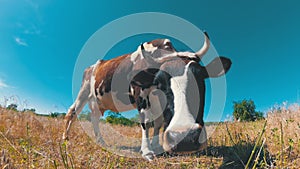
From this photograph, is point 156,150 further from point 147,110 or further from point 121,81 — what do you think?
point 121,81

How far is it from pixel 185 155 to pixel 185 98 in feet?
3.63

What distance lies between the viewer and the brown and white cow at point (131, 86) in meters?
4.08

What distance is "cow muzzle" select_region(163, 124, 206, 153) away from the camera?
2340mm

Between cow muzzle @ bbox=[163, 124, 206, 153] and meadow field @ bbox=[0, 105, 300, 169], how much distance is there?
21 cm

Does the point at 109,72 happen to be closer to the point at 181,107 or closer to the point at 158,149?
the point at 158,149

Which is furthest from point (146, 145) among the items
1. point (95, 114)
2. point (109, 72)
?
point (95, 114)

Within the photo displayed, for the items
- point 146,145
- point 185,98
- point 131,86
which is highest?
point 131,86

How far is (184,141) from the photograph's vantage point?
233 centimetres

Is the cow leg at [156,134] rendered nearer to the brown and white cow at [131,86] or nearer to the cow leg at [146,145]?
the brown and white cow at [131,86]

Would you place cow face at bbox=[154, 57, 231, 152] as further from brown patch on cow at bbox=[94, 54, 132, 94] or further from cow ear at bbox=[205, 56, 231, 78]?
brown patch on cow at bbox=[94, 54, 132, 94]

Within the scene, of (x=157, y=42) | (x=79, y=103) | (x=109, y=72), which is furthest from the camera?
(x=79, y=103)

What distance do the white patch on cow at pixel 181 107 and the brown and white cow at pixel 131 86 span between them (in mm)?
710

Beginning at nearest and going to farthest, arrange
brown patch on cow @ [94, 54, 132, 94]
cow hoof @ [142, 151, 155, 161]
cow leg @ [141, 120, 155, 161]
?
cow hoof @ [142, 151, 155, 161]
cow leg @ [141, 120, 155, 161]
brown patch on cow @ [94, 54, 132, 94]

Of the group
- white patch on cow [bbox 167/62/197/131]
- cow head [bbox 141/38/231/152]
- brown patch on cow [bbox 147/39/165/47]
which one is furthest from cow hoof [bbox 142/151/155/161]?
brown patch on cow [bbox 147/39/165/47]
